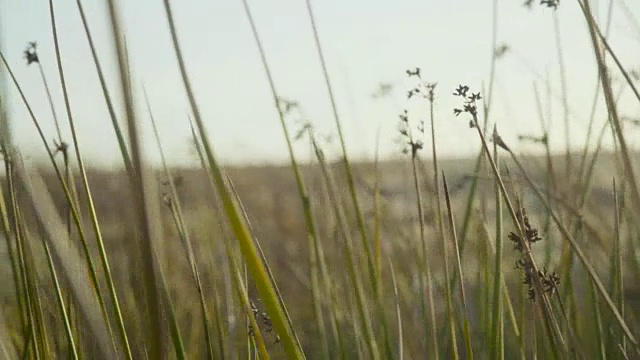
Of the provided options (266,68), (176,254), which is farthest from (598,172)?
(176,254)

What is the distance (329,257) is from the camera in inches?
57.0

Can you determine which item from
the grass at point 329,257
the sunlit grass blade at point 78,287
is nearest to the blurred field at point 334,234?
the grass at point 329,257

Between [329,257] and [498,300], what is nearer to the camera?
[498,300]

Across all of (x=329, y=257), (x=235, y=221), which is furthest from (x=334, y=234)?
→ (x=235, y=221)

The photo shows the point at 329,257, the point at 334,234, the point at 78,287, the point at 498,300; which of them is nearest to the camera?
the point at 78,287

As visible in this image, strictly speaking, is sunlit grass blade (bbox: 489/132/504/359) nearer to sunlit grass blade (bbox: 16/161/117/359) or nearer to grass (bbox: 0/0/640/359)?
grass (bbox: 0/0/640/359)

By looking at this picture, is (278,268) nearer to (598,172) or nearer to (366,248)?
(598,172)

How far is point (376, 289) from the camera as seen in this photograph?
27.1 inches

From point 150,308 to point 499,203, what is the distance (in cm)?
42

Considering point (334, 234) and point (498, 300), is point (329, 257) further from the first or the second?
point (498, 300)

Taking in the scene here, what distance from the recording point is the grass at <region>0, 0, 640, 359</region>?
1.12 feet

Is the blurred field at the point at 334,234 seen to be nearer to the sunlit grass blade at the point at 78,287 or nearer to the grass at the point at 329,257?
the grass at the point at 329,257

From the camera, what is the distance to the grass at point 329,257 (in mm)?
340

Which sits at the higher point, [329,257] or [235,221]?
[235,221]
